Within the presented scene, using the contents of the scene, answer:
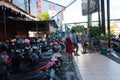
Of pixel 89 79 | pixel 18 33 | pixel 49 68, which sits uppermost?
pixel 18 33

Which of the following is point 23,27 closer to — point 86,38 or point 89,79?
point 86,38

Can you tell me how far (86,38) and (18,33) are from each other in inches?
205

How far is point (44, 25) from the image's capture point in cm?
1958

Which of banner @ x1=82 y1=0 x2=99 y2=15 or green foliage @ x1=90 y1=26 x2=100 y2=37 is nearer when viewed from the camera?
banner @ x1=82 y1=0 x2=99 y2=15

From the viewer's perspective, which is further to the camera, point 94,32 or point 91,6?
point 94,32

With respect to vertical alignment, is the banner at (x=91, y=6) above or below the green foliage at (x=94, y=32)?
above

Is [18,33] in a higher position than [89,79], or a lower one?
higher

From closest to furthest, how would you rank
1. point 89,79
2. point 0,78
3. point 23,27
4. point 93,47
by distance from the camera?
point 0,78 < point 89,79 < point 23,27 < point 93,47

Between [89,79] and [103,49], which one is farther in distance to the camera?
[103,49]

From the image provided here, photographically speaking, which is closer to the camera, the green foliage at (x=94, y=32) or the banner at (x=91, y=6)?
the banner at (x=91, y=6)

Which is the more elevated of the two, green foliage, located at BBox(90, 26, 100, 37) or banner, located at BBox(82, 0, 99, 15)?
banner, located at BBox(82, 0, 99, 15)

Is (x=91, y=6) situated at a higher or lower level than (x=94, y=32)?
higher

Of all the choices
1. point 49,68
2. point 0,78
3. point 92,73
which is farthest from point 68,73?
point 0,78

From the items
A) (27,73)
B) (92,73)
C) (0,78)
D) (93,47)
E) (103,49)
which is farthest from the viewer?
(93,47)
